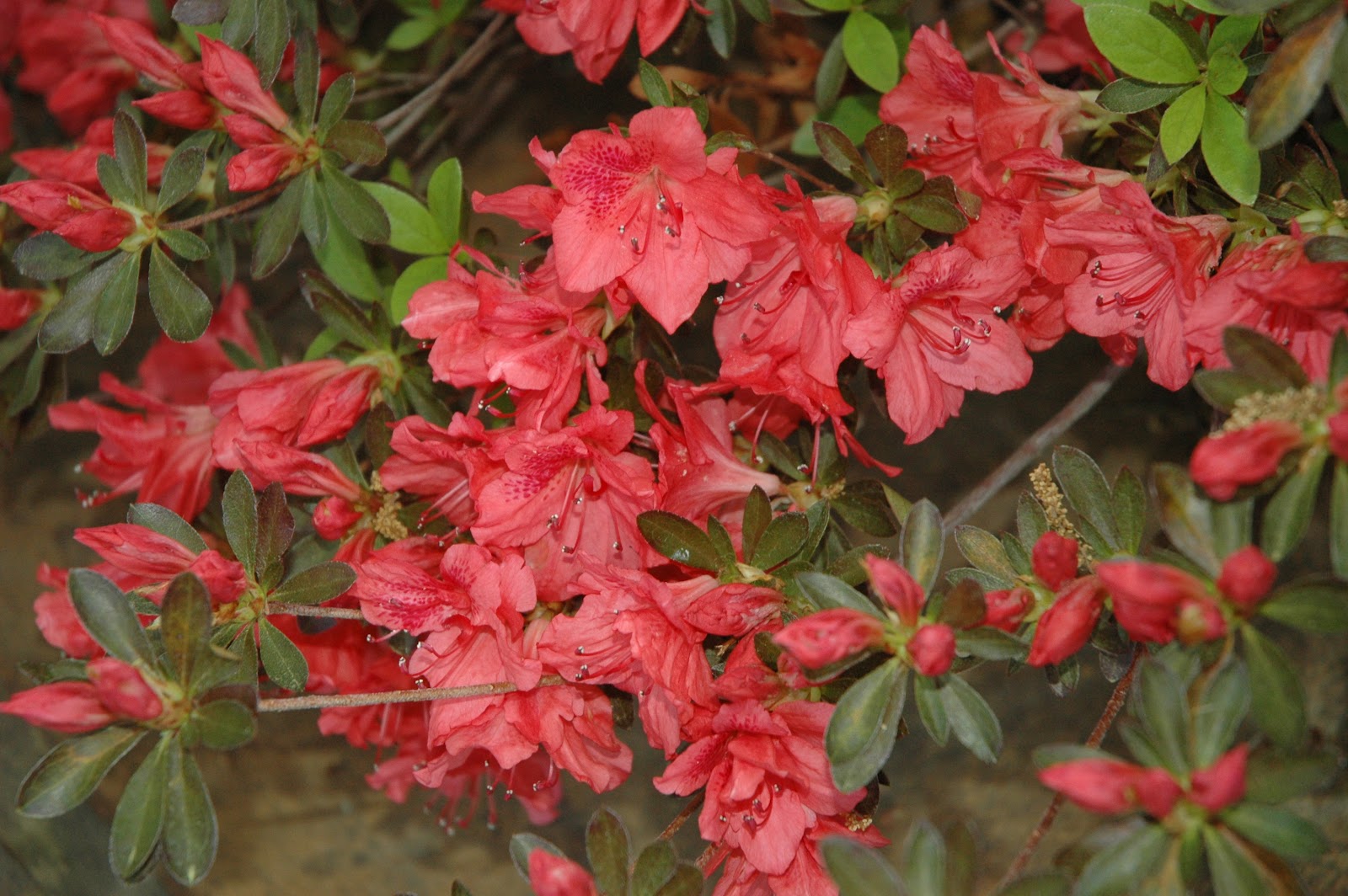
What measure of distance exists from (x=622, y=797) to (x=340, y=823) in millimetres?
494

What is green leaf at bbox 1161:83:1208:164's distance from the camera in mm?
1130

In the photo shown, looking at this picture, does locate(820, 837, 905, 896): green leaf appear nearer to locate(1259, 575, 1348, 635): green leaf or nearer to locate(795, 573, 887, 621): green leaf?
locate(795, 573, 887, 621): green leaf

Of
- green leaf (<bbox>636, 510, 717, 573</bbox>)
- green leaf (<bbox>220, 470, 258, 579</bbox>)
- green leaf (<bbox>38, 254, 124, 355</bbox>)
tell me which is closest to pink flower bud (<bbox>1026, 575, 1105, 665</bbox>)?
green leaf (<bbox>636, 510, 717, 573</bbox>)

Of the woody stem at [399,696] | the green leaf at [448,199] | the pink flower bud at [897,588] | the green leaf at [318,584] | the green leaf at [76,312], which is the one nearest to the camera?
the pink flower bud at [897,588]

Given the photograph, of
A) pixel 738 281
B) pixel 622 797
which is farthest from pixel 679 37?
pixel 622 797

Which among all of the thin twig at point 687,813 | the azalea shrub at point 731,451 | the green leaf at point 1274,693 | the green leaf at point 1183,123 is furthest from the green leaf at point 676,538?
the green leaf at point 1183,123

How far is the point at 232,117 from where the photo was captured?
1285mm

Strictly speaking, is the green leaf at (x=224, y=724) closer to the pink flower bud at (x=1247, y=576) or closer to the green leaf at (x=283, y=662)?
the green leaf at (x=283, y=662)

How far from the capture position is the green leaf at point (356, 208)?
135 cm

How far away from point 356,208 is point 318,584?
45cm

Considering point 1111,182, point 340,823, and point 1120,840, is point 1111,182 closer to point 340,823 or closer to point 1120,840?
point 1120,840

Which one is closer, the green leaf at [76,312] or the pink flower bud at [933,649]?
the pink flower bud at [933,649]

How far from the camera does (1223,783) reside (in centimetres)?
83

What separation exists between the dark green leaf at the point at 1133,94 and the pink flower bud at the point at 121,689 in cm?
105
